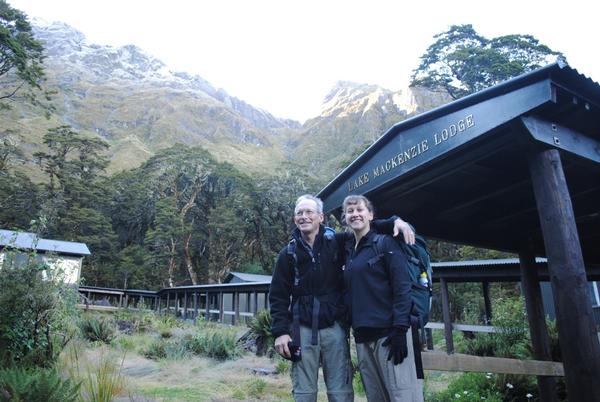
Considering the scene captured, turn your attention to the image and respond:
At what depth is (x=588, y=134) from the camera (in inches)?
145

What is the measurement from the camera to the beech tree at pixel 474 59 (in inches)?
1252

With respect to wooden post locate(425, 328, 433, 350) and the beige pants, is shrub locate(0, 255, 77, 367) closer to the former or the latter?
the beige pants

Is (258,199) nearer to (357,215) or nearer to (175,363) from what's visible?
(175,363)

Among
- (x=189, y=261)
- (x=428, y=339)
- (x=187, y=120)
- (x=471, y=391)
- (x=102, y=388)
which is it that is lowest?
(x=471, y=391)

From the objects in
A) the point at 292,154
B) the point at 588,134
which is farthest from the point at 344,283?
the point at 292,154

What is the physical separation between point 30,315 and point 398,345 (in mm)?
4708

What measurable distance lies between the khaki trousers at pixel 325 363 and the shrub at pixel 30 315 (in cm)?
375

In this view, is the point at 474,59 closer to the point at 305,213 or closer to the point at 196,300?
the point at 196,300

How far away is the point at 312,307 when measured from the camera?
2998mm

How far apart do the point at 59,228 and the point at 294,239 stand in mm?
42356

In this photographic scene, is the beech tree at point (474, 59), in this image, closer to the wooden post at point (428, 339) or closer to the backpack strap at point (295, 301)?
the wooden post at point (428, 339)

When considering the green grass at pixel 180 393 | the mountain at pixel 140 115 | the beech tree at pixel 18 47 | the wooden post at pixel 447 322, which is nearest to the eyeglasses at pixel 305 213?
the green grass at pixel 180 393

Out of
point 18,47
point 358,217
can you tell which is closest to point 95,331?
point 358,217

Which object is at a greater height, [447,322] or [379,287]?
[379,287]
